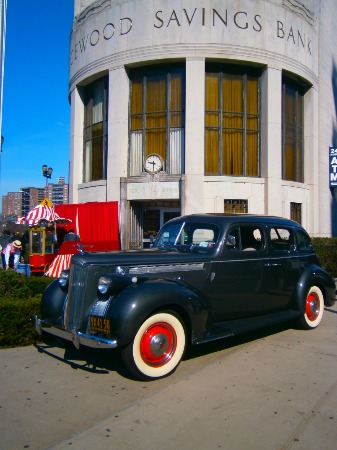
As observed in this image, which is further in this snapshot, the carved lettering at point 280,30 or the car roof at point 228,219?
the carved lettering at point 280,30

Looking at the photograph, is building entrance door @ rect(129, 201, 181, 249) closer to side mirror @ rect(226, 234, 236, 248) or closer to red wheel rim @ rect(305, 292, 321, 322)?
red wheel rim @ rect(305, 292, 321, 322)

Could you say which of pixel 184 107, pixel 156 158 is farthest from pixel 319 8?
pixel 156 158

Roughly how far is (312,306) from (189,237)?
2413mm

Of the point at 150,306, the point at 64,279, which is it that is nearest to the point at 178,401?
the point at 150,306

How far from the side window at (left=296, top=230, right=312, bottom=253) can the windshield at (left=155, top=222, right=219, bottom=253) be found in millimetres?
1820

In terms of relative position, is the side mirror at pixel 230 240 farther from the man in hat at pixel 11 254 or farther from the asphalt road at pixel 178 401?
the man in hat at pixel 11 254

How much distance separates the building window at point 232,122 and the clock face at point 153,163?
1.72 m

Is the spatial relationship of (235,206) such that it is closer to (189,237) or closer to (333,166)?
(333,166)

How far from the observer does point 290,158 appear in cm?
1619

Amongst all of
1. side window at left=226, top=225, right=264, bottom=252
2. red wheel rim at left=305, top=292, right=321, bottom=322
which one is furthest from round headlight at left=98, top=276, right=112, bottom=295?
red wheel rim at left=305, top=292, right=321, bottom=322

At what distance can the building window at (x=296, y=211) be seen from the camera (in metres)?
15.8

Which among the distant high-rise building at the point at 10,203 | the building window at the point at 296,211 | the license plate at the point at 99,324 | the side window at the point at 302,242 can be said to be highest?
the distant high-rise building at the point at 10,203

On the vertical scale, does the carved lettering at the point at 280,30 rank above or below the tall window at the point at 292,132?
above

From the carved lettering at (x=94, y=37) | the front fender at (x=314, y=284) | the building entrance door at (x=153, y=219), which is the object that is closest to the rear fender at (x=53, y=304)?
the front fender at (x=314, y=284)
